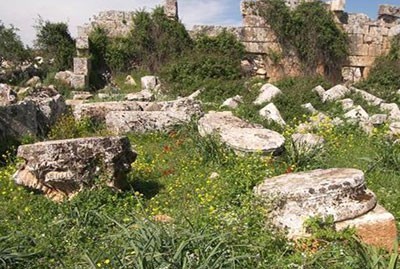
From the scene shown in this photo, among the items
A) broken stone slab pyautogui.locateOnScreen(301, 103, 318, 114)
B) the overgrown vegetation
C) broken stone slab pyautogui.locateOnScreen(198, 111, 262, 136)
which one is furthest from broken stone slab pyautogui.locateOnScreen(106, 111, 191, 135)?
the overgrown vegetation

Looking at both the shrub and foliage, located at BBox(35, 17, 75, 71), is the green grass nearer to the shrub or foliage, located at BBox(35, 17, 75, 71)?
the shrub

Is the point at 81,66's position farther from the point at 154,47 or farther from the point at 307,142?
the point at 307,142

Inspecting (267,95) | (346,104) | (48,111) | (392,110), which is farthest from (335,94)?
(48,111)

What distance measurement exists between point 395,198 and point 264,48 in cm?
1367

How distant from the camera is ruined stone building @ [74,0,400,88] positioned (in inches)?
703

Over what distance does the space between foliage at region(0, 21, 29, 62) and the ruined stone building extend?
274 cm

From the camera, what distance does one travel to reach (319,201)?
457 centimetres

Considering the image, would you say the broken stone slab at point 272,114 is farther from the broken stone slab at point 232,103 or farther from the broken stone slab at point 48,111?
the broken stone slab at point 48,111

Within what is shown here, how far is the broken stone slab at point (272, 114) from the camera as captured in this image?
10.4 m

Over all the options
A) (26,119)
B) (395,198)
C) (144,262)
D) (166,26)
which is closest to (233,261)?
(144,262)

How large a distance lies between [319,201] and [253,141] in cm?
277

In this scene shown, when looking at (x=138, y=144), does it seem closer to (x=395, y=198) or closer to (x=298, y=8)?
(x=395, y=198)

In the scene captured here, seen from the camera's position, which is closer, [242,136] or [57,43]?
[242,136]

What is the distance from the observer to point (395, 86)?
16.7m
